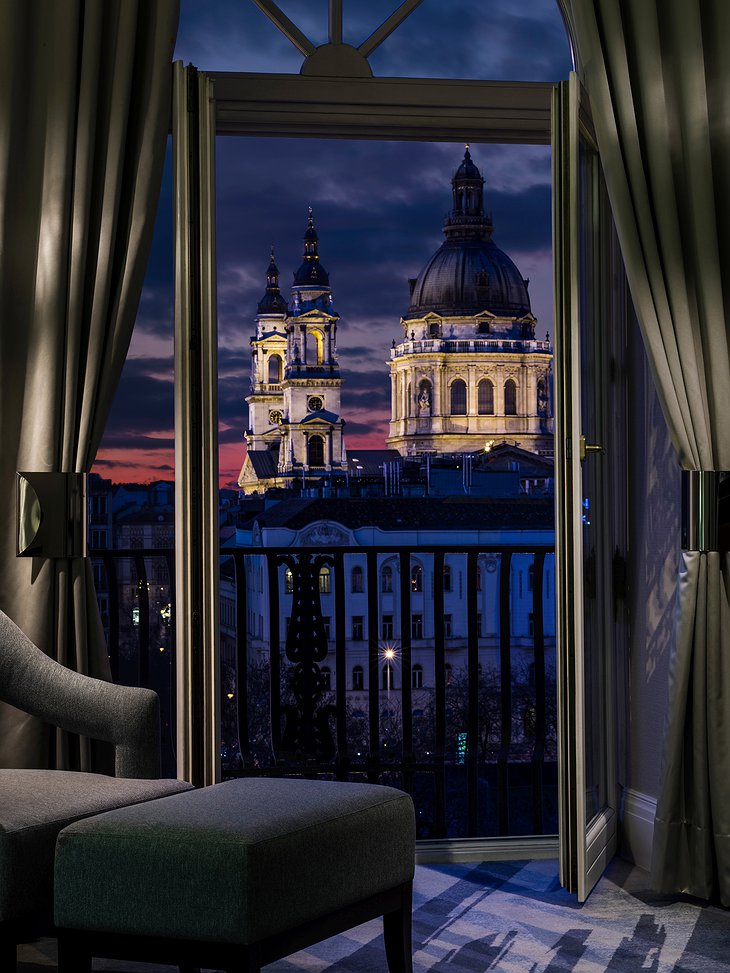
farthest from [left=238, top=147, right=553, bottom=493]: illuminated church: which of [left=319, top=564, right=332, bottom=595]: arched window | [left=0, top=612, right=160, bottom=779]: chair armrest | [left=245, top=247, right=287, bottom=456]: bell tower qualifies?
[left=0, top=612, right=160, bottom=779]: chair armrest

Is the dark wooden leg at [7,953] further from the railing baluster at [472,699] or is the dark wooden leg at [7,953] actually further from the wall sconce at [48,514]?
the railing baluster at [472,699]

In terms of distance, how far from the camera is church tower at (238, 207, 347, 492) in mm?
16797

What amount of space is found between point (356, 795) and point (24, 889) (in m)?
0.61

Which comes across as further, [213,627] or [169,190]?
[169,190]

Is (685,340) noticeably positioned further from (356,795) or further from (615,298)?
(356,795)

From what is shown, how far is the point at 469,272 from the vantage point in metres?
19.2

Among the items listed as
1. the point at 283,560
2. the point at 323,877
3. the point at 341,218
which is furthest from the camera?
the point at 341,218

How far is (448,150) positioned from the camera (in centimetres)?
1953

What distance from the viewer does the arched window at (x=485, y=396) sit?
17791 millimetres

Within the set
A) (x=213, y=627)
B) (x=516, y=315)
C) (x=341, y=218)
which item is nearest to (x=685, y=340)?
(x=213, y=627)

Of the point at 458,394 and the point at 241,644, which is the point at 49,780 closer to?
the point at 241,644

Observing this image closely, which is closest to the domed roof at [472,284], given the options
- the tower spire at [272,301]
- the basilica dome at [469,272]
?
the basilica dome at [469,272]

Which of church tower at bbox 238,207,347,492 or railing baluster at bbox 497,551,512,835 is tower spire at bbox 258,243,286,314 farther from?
railing baluster at bbox 497,551,512,835

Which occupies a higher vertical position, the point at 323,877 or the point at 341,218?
the point at 341,218
